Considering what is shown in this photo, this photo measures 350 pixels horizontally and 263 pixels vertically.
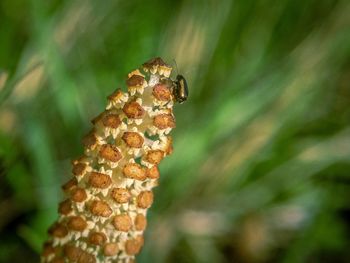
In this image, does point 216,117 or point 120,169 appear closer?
point 120,169

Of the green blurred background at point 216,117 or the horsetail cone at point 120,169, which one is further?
the green blurred background at point 216,117

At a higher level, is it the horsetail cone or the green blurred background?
the green blurred background

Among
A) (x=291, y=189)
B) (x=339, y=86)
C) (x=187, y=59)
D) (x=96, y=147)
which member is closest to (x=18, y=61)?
(x=187, y=59)

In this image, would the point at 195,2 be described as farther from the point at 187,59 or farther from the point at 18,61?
the point at 18,61

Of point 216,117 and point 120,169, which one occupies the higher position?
point 216,117

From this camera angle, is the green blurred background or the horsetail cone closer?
the horsetail cone

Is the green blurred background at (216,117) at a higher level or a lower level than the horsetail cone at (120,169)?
higher
